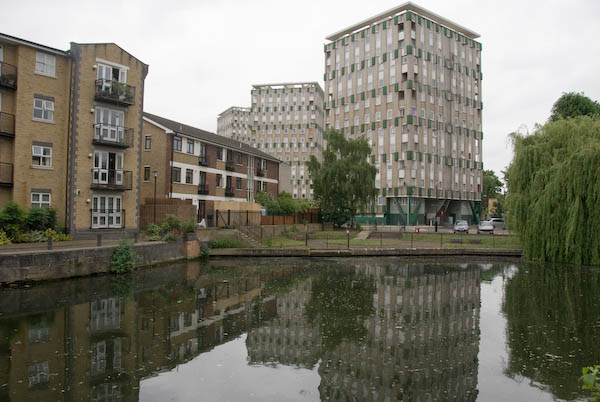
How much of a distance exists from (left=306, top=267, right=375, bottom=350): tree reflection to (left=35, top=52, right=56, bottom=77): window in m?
21.4

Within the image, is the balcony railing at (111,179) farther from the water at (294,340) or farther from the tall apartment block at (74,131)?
the water at (294,340)

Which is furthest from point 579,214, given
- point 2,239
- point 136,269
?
point 2,239

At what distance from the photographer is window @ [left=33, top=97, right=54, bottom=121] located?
26.4m

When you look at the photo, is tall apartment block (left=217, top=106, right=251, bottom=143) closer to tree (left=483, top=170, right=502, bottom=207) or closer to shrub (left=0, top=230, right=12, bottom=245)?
tree (left=483, top=170, right=502, bottom=207)

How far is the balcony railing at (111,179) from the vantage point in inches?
1141

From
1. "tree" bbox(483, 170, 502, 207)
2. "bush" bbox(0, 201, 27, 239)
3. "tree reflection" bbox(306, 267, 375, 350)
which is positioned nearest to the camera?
"tree reflection" bbox(306, 267, 375, 350)

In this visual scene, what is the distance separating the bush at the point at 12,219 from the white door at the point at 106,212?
5216 mm

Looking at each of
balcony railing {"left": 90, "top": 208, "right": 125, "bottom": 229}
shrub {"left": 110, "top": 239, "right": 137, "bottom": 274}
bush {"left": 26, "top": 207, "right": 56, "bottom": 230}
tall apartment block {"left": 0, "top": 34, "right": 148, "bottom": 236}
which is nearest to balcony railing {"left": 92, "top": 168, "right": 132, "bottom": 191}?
tall apartment block {"left": 0, "top": 34, "right": 148, "bottom": 236}

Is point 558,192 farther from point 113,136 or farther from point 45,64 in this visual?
point 45,64

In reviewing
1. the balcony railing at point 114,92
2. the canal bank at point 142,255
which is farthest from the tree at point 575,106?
the balcony railing at point 114,92

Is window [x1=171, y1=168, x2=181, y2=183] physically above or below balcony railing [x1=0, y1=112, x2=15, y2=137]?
below

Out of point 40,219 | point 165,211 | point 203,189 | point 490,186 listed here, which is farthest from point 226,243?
point 490,186

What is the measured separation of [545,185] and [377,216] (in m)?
37.9

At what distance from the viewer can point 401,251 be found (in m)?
34.3
